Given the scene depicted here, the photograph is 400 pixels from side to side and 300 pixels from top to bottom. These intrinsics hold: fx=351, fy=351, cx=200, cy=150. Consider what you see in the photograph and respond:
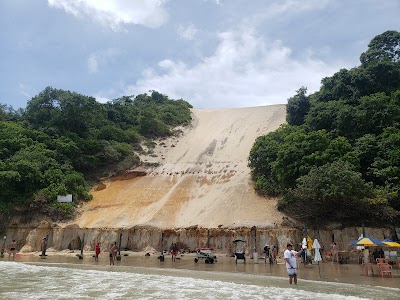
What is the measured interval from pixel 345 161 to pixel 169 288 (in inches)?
752

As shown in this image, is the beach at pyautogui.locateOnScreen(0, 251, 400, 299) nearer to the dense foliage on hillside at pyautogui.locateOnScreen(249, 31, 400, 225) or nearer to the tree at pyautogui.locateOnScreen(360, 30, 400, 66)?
the dense foliage on hillside at pyautogui.locateOnScreen(249, 31, 400, 225)

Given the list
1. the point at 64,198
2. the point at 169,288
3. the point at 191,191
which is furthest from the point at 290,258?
the point at 64,198

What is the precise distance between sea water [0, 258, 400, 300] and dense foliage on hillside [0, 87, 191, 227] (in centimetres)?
1906

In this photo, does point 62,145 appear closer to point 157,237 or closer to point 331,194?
point 157,237

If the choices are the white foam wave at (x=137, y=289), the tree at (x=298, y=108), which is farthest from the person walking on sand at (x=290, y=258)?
the tree at (x=298, y=108)

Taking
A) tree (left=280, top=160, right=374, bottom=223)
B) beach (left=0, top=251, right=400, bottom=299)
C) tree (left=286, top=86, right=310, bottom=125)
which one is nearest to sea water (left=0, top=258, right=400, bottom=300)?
beach (left=0, top=251, right=400, bottom=299)

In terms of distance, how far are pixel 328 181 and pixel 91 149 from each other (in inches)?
1143

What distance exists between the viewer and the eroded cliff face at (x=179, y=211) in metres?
27.8

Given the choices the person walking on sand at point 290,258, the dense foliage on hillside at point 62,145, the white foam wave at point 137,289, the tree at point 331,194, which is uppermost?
the dense foliage on hillside at point 62,145

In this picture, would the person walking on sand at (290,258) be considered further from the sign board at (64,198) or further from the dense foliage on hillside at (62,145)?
the sign board at (64,198)

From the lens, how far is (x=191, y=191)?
38.2 meters

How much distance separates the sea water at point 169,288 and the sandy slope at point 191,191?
14.8 metres

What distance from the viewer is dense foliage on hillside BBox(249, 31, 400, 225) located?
78.7 ft

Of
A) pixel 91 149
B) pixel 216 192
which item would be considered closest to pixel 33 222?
pixel 91 149
